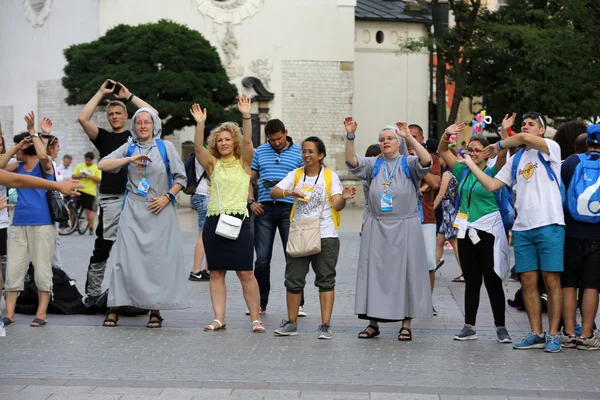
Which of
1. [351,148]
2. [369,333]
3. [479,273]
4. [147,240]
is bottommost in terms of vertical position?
[369,333]

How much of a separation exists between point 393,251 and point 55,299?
3493 millimetres

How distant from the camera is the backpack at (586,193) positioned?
941 cm

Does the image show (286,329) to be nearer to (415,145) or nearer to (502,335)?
(502,335)

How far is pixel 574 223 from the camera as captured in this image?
9539mm

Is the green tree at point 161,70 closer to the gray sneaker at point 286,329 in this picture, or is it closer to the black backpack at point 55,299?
the black backpack at point 55,299

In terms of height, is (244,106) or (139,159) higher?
(244,106)

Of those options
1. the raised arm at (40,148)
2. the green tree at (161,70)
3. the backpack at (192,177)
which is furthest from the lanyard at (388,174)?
the green tree at (161,70)

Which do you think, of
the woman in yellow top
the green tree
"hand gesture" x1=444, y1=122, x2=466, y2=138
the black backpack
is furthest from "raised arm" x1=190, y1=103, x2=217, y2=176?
the green tree

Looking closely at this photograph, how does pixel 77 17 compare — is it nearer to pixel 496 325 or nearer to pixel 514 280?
pixel 514 280

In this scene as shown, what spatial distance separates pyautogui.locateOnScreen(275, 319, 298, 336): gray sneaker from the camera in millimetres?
10016

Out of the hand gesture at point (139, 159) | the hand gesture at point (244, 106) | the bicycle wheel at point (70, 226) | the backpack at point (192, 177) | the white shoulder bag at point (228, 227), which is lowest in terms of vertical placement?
the bicycle wheel at point (70, 226)

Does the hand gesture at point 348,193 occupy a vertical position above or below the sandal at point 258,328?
above

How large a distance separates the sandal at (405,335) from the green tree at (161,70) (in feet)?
86.2

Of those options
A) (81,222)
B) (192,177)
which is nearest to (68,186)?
(192,177)
